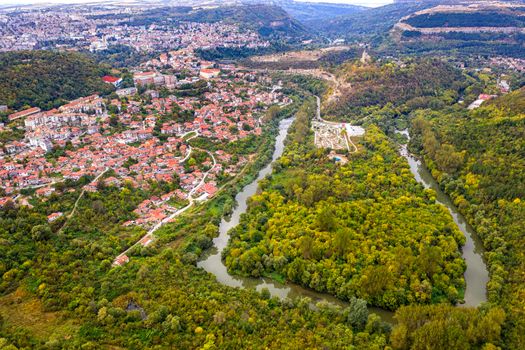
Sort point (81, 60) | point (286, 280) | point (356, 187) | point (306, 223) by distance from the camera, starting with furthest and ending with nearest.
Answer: point (81, 60)
point (356, 187)
point (306, 223)
point (286, 280)

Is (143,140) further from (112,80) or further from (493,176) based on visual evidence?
(493,176)

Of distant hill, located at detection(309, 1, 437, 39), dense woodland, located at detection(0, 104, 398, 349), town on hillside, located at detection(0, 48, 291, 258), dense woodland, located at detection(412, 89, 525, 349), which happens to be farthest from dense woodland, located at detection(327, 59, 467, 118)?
distant hill, located at detection(309, 1, 437, 39)

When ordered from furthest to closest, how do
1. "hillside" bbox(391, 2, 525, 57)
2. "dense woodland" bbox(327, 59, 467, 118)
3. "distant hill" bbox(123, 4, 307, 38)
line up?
"distant hill" bbox(123, 4, 307, 38) < "hillside" bbox(391, 2, 525, 57) < "dense woodland" bbox(327, 59, 467, 118)

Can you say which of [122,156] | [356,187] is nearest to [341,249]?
[356,187]

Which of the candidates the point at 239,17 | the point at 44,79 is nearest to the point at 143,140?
the point at 44,79

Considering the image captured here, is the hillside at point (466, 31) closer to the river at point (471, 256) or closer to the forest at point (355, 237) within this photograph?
the river at point (471, 256)

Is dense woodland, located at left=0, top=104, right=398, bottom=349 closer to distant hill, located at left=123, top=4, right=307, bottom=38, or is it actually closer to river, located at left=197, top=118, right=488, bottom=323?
river, located at left=197, top=118, right=488, bottom=323

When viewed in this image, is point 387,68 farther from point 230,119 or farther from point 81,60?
point 81,60
